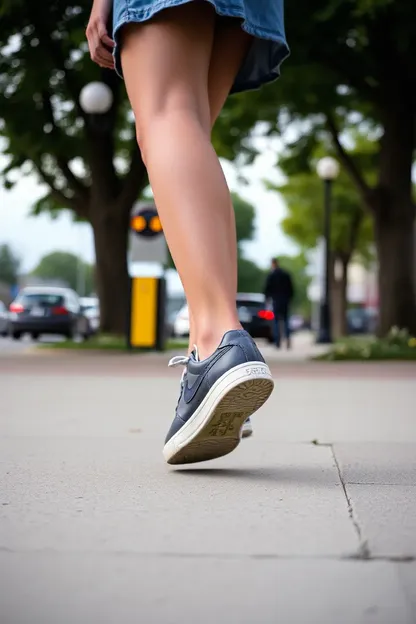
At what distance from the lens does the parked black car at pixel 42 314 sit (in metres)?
29.2

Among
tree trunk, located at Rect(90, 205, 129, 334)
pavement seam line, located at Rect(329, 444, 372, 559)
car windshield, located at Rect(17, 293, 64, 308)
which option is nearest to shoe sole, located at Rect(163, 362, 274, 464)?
pavement seam line, located at Rect(329, 444, 372, 559)

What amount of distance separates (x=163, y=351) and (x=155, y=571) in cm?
1388

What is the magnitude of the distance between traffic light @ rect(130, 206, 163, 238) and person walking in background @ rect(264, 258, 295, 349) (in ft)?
27.2

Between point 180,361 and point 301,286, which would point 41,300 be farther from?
point 301,286

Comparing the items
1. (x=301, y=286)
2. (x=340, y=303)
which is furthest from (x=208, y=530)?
(x=301, y=286)

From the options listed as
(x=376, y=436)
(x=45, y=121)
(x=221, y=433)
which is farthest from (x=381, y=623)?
(x=45, y=121)

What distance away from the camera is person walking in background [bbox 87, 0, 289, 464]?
9.21ft

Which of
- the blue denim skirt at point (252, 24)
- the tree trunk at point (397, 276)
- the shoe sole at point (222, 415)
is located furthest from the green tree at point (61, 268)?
the shoe sole at point (222, 415)

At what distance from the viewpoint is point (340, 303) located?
44812 mm

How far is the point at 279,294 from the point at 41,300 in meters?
9.34

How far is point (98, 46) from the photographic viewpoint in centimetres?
327

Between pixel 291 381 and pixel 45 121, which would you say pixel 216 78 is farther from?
pixel 45 121

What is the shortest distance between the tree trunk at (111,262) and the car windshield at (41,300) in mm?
10663

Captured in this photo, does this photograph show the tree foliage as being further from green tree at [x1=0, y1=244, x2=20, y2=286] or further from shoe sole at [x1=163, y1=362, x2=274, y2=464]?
green tree at [x1=0, y1=244, x2=20, y2=286]
